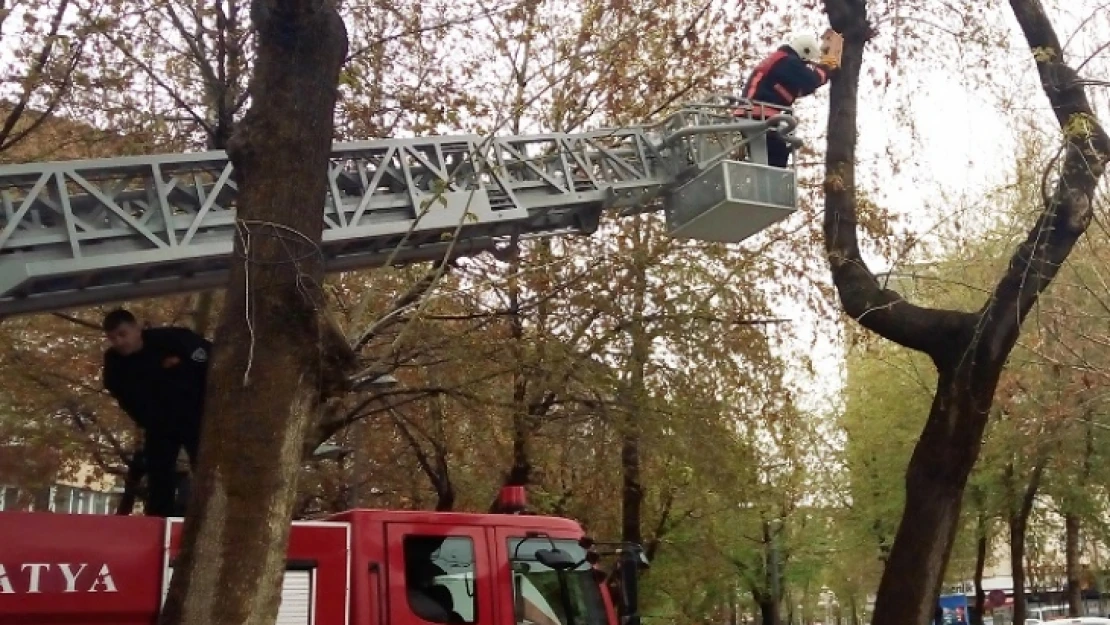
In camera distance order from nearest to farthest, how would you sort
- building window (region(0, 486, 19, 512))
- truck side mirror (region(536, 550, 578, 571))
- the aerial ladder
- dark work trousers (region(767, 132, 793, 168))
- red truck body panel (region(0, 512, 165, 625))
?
red truck body panel (region(0, 512, 165, 625)) → the aerial ladder → truck side mirror (region(536, 550, 578, 571)) → dark work trousers (region(767, 132, 793, 168)) → building window (region(0, 486, 19, 512))

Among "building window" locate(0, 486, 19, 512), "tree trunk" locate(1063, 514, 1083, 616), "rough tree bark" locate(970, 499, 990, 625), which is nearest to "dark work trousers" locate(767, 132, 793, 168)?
"building window" locate(0, 486, 19, 512)

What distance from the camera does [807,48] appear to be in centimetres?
898

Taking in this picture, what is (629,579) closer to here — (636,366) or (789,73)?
(789,73)

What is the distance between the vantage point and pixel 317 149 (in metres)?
5.16

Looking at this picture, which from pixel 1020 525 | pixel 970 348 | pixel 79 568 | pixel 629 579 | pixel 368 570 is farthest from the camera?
pixel 1020 525

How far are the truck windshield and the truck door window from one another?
30cm

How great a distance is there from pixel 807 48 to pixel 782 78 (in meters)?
0.33

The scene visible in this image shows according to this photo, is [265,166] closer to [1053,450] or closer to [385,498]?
[385,498]

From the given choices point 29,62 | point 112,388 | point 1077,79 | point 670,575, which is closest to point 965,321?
point 1077,79

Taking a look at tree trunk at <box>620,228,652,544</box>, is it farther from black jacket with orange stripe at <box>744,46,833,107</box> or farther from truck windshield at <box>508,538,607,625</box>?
truck windshield at <box>508,538,607,625</box>

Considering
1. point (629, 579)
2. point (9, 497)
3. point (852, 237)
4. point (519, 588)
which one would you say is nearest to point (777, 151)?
point (852, 237)

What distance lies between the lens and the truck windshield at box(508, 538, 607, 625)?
6688 mm

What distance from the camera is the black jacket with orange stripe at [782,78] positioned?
8938mm

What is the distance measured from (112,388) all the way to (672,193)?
4.50 m
